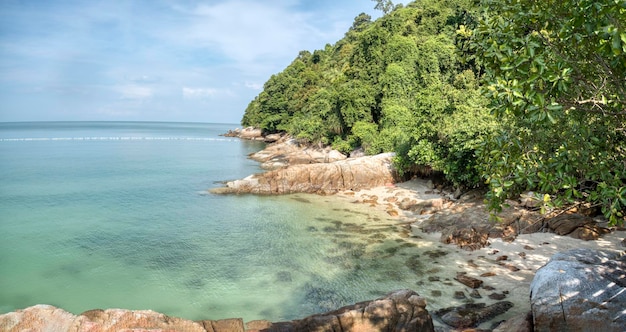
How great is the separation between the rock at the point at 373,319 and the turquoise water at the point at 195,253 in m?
3.21

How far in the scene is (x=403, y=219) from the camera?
2378cm

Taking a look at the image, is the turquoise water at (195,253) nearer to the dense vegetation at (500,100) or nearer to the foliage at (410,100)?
the dense vegetation at (500,100)

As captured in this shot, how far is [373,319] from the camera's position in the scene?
9477 millimetres

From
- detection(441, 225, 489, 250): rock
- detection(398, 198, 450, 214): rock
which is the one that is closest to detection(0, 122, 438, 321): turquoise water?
detection(441, 225, 489, 250): rock

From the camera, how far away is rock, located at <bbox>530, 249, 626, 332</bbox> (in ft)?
27.2

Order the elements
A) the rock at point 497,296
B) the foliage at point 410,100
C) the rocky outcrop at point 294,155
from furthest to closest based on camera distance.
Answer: the rocky outcrop at point 294,155, the foliage at point 410,100, the rock at point 497,296

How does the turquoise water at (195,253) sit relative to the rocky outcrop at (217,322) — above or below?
below

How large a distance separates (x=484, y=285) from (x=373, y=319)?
618 cm

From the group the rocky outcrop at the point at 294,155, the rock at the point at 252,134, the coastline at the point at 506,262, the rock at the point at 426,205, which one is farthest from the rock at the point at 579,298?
the rock at the point at 252,134

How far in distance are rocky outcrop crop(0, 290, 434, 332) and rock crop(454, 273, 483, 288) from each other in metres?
4.33

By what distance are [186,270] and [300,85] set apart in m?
74.4

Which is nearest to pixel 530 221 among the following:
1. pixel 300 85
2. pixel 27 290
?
pixel 27 290

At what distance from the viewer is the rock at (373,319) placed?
366 inches

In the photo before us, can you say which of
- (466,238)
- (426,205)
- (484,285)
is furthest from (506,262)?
(426,205)
